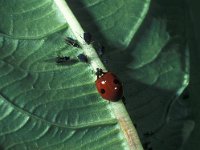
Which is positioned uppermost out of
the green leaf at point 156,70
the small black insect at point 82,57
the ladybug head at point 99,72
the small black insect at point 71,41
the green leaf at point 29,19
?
the green leaf at point 29,19

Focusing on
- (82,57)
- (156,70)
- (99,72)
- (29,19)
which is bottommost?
(156,70)

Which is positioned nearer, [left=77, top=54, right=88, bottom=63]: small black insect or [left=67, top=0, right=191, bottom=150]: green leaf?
[left=77, top=54, right=88, bottom=63]: small black insect

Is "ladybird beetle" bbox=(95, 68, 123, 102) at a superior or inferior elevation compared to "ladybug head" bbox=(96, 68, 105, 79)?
inferior

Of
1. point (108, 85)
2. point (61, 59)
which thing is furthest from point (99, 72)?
point (61, 59)

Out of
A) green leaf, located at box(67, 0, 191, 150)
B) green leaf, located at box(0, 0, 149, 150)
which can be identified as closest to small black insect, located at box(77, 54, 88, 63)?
green leaf, located at box(0, 0, 149, 150)

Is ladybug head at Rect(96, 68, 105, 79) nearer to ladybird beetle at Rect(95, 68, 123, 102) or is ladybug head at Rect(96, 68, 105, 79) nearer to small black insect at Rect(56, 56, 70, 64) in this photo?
ladybird beetle at Rect(95, 68, 123, 102)

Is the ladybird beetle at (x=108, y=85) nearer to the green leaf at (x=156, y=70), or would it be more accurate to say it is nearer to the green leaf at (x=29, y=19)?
the green leaf at (x=156, y=70)

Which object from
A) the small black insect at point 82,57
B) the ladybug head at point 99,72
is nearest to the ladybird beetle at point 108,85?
the ladybug head at point 99,72

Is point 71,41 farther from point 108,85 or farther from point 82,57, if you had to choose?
point 108,85
